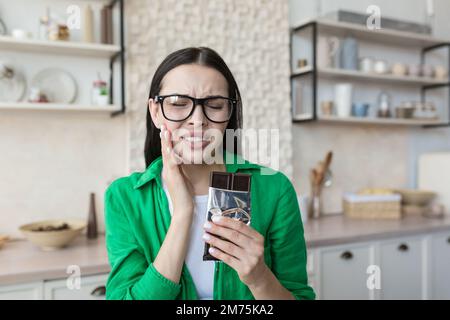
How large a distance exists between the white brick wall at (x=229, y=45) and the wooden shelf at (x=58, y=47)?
138 millimetres

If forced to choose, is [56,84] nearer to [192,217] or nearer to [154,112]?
[154,112]

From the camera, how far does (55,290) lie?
127 centimetres

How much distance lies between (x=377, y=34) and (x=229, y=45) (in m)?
0.85

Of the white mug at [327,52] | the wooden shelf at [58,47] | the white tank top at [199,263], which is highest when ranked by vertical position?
the white mug at [327,52]

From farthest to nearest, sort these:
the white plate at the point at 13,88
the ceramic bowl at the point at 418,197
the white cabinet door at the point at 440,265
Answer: the ceramic bowl at the point at 418,197 < the white cabinet door at the point at 440,265 < the white plate at the point at 13,88

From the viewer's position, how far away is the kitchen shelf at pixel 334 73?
2.01 meters

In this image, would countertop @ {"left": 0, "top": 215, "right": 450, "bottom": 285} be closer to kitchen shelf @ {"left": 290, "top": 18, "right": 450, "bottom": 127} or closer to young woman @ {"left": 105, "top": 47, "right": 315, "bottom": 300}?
kitchen shelf @ {"left": 290, "top": 18, "right": 450, "bottom": 127}

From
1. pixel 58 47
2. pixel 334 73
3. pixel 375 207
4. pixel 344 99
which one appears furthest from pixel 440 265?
pixel 58 47

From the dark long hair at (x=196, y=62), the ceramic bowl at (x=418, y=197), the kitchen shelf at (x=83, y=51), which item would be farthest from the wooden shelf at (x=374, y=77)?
the dark long hair at (x=196, y=62)

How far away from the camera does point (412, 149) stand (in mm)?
2498

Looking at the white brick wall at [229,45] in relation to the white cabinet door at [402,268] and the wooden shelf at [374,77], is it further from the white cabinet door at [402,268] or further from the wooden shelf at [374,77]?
the white cabinet door at [402,268]

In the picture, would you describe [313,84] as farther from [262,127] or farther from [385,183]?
[385,183]
